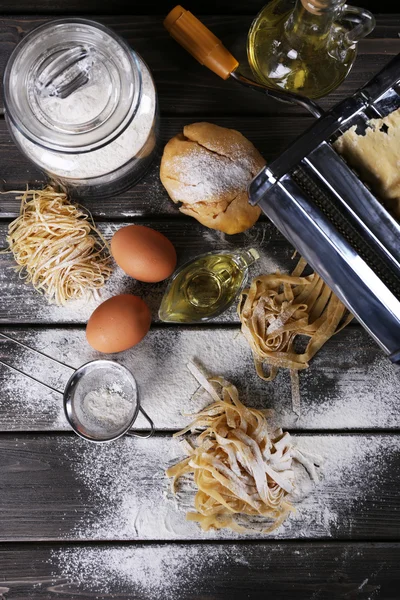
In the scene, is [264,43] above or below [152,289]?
above

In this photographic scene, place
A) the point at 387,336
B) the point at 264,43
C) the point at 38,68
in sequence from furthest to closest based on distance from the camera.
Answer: the point at 264,43
the point at 38,68
the point at 387,336

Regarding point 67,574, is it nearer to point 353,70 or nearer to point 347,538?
point 347,538

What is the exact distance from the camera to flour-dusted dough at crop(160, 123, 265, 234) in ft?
3.01

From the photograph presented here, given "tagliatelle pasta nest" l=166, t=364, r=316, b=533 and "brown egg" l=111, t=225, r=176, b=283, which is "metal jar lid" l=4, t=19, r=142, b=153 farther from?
"tagliatelle pasta nest" l=166, t=364, r=316, b=533

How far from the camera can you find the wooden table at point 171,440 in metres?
1.01

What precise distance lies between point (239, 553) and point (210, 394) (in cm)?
30

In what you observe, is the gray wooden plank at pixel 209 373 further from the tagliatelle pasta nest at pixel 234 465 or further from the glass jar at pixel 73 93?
the glass jar at pixel 73 93

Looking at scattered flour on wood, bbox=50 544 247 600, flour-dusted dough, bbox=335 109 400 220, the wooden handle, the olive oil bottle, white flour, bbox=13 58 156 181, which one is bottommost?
scattered flour on wood, bbox=50 544 247 600

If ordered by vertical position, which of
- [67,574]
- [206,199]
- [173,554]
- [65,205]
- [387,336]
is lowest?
[67,574]

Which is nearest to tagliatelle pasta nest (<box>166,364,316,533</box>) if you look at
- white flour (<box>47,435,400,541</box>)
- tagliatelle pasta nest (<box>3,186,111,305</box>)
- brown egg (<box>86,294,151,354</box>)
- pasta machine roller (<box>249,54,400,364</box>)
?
white flour (<box>47,435,400,541</box>)

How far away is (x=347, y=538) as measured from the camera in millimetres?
1037

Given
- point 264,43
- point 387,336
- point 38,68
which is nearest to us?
point 387,336

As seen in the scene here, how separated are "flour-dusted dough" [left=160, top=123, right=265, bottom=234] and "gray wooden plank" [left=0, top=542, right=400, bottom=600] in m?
0.60

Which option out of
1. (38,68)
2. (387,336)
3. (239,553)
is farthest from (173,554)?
(38,68)
